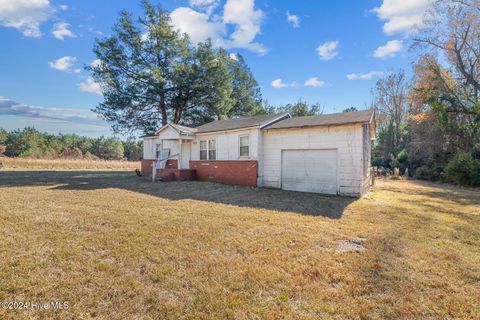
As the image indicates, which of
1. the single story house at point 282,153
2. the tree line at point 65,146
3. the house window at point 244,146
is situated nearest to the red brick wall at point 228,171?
the single story house at point 282,153

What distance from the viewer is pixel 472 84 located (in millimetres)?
19328

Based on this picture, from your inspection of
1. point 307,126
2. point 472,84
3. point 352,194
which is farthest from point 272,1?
point 472,84

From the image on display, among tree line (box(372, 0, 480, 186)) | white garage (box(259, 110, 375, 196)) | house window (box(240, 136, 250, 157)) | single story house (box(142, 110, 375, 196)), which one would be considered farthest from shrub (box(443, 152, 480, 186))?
house window (box(240, 136, 250, 157))

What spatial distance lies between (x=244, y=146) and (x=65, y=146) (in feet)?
218

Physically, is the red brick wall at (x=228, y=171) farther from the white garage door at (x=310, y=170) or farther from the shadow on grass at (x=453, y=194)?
the shadow on grass at (x=453, y=194)

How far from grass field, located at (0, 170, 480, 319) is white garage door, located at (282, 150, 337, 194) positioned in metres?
4.32

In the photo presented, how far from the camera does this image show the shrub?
16.2 m

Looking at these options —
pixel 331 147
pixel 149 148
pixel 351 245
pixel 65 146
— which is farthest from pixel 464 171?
pixel 65 146

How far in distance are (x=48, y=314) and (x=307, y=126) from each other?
10.8 meters

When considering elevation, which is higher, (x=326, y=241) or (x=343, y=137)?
(x=343, y=137)

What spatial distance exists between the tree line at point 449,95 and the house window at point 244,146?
48.6 feet

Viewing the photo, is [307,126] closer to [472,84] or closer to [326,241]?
[326,241]

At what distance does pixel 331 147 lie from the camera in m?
11.1

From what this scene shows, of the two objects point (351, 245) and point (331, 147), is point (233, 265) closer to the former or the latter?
point (351, 245)
